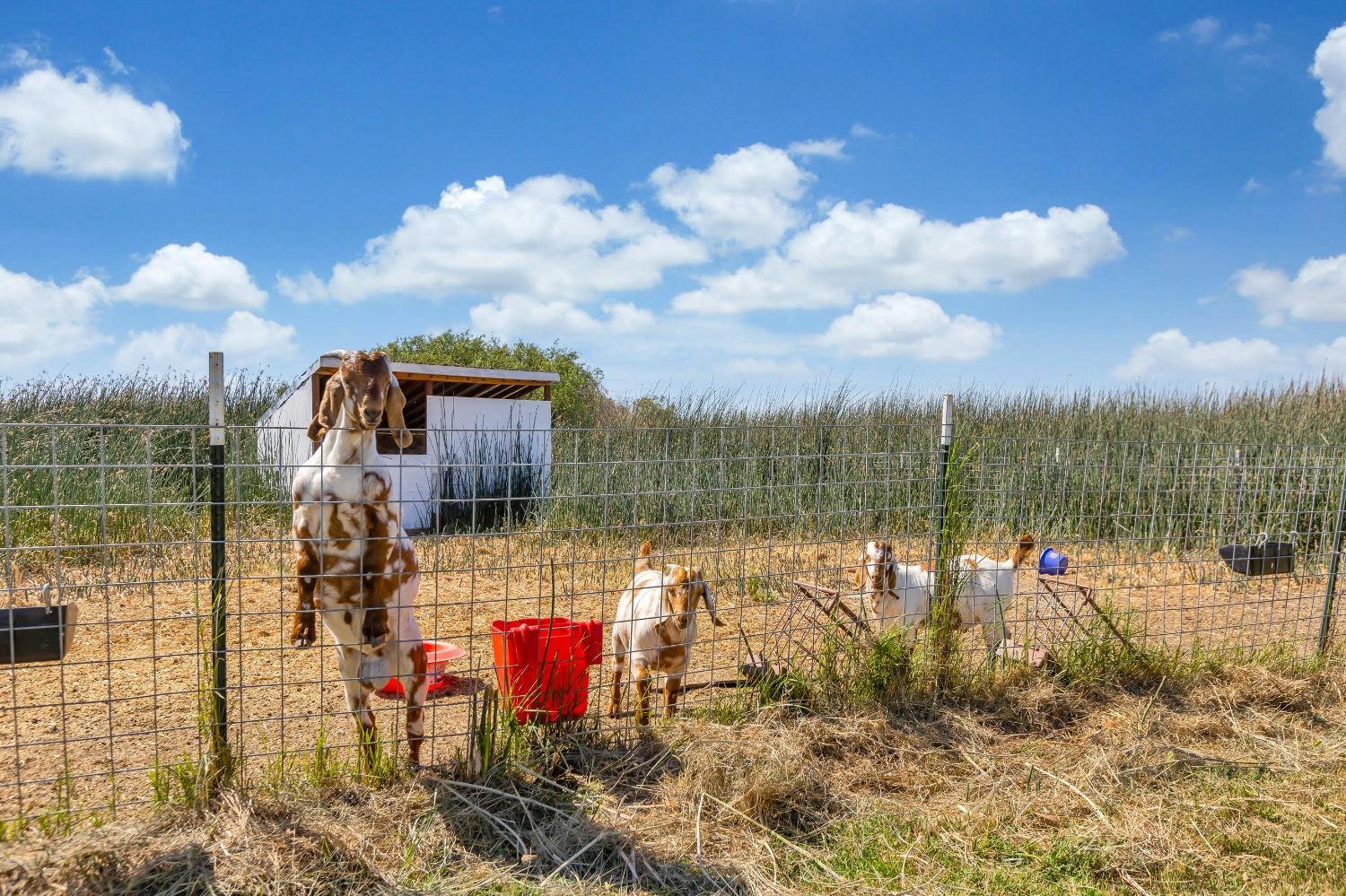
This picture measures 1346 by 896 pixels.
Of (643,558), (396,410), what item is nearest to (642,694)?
(643,558)

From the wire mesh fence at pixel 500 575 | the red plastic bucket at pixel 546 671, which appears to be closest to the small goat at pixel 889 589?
Answer: the wire mesh fence at pixel 500 575

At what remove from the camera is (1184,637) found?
6266 mm

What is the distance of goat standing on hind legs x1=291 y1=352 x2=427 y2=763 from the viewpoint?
11.3 feet

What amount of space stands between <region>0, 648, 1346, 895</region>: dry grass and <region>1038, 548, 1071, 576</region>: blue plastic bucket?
936 millimetres

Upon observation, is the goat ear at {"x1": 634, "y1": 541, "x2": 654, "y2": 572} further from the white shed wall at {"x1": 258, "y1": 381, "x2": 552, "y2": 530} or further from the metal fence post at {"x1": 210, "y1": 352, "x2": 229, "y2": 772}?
the white shed wall at {"x1": 258, "y1": 381, "x2": 552, "y2": 530}

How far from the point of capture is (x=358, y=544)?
3.55m

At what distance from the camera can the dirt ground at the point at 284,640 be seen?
3.64 m

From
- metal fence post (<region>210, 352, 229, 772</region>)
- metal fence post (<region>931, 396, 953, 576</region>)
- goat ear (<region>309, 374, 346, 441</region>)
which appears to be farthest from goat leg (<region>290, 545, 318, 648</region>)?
metal fence post (<region>931, 396, 953, 576</region>)

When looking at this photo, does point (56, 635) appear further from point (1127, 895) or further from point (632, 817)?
point (1127, 895)

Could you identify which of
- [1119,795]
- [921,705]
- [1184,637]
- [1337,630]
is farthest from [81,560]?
[1337,630]

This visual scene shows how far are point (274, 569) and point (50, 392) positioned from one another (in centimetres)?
1135

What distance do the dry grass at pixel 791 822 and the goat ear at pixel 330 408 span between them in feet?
4.58

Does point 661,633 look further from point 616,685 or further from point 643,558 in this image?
point 643,558

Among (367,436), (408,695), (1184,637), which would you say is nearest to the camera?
(367,436)
